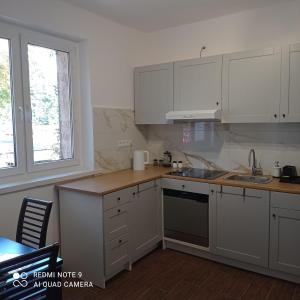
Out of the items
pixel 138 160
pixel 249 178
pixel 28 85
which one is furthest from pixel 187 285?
pixel 28 85

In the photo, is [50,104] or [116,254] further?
[50,104]

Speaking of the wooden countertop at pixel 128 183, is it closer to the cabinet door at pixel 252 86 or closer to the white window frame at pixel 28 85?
the white window frame at pixel 28 85

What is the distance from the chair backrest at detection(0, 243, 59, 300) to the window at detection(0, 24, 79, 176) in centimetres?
145

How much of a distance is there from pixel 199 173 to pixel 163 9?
178cm

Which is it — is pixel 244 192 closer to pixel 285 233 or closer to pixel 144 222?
pixel 285 233

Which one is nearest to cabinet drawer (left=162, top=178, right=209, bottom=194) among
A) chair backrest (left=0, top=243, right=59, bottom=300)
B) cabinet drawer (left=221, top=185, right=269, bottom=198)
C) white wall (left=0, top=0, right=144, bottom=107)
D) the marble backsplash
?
cabinet drawer (left=221, top=185, right=269, bottom=198)

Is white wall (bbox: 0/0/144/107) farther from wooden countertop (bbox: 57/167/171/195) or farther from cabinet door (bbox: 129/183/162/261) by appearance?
cabinet door (bbox: 129/183/162/261)

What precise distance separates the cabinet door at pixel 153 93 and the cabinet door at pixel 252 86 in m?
0.67

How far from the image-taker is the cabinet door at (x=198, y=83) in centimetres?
298

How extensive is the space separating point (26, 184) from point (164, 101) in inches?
68.9

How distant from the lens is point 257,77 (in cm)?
274

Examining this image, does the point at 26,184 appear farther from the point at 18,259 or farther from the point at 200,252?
the point at 200,252

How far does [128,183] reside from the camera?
8.81 feet

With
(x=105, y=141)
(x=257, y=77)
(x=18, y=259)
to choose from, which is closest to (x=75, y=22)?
(x=105, y=141)
